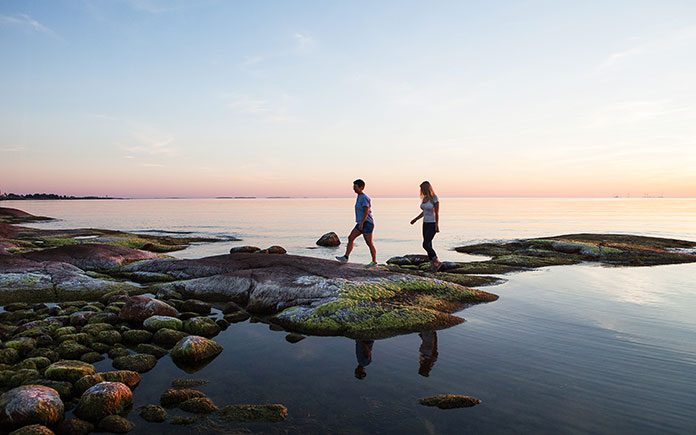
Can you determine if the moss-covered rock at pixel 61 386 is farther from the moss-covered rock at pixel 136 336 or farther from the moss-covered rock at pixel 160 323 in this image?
the moss-covered rock at pixel 160 323

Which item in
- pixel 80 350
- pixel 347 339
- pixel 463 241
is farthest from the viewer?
pixel 463 241

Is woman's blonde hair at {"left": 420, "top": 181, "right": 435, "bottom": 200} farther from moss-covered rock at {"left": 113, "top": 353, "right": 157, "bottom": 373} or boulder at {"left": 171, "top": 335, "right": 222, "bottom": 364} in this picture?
moss-covered rock at {"left": 113, "top": 353, "right": 157, "bottom": 373}

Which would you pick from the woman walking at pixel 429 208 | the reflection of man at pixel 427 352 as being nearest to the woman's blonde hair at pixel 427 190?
the woman walking at pixel 429 208

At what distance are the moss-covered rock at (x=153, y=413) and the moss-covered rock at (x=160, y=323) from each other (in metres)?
4.60

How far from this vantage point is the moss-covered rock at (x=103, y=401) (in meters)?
7.08

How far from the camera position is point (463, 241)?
156 ft

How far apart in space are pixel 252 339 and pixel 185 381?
9.77 ft

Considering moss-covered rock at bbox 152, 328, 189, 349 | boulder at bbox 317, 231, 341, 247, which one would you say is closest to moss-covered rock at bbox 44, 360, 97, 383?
moss-covered rock at bbox 152, 328, 189, 349

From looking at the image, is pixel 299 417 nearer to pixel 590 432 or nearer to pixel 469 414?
pixel 469 414

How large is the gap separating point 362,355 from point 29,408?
248 inches

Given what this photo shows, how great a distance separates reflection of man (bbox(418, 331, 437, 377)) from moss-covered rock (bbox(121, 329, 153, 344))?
6971mm

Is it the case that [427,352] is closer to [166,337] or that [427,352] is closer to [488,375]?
[488,375]

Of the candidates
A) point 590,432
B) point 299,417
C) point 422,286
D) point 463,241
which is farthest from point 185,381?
point 463,241

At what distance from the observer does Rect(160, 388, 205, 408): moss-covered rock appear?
760 cm
